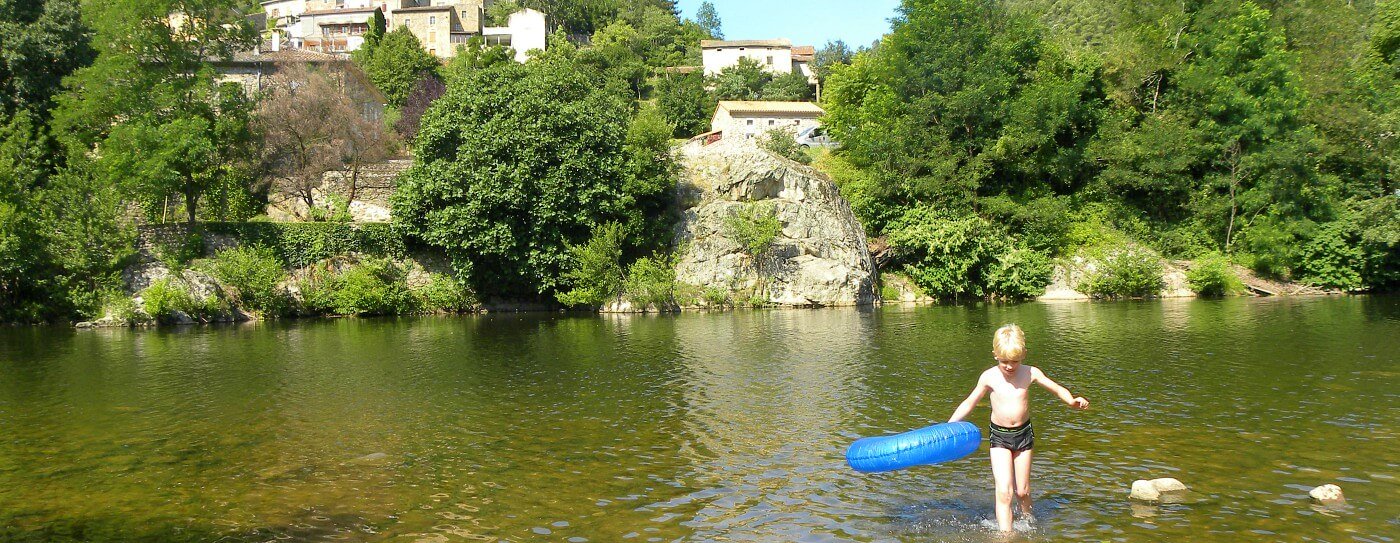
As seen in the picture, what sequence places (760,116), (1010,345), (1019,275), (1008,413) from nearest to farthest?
1. (1010,345)
2. (1008,413)
3. (1019,275)
4. (760,116)

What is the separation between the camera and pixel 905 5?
46625 mm

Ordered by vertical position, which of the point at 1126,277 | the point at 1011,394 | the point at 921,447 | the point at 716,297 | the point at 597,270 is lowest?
the point at 921,447

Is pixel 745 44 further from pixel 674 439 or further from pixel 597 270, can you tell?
pixel 674 439

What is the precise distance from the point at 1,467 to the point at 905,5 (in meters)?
43.1

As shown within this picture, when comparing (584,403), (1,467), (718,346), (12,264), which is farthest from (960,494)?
(12,264)

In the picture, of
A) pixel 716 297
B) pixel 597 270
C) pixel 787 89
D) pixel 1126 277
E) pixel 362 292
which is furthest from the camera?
pixel 787 89

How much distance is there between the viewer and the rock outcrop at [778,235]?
41688mm

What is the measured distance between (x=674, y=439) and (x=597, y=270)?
2571 cm

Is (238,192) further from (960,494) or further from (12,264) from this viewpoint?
(960,494)

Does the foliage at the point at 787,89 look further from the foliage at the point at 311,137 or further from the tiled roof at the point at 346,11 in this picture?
the tiled roof at the point at 346,11

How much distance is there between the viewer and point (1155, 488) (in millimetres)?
10312

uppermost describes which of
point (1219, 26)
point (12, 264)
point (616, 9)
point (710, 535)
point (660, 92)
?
point (616, 9)

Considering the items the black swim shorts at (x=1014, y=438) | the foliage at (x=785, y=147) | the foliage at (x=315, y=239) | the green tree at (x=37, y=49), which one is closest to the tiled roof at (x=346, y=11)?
the green tree at (x=37, y=49)

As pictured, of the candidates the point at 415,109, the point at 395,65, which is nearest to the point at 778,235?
the point at 415,109
